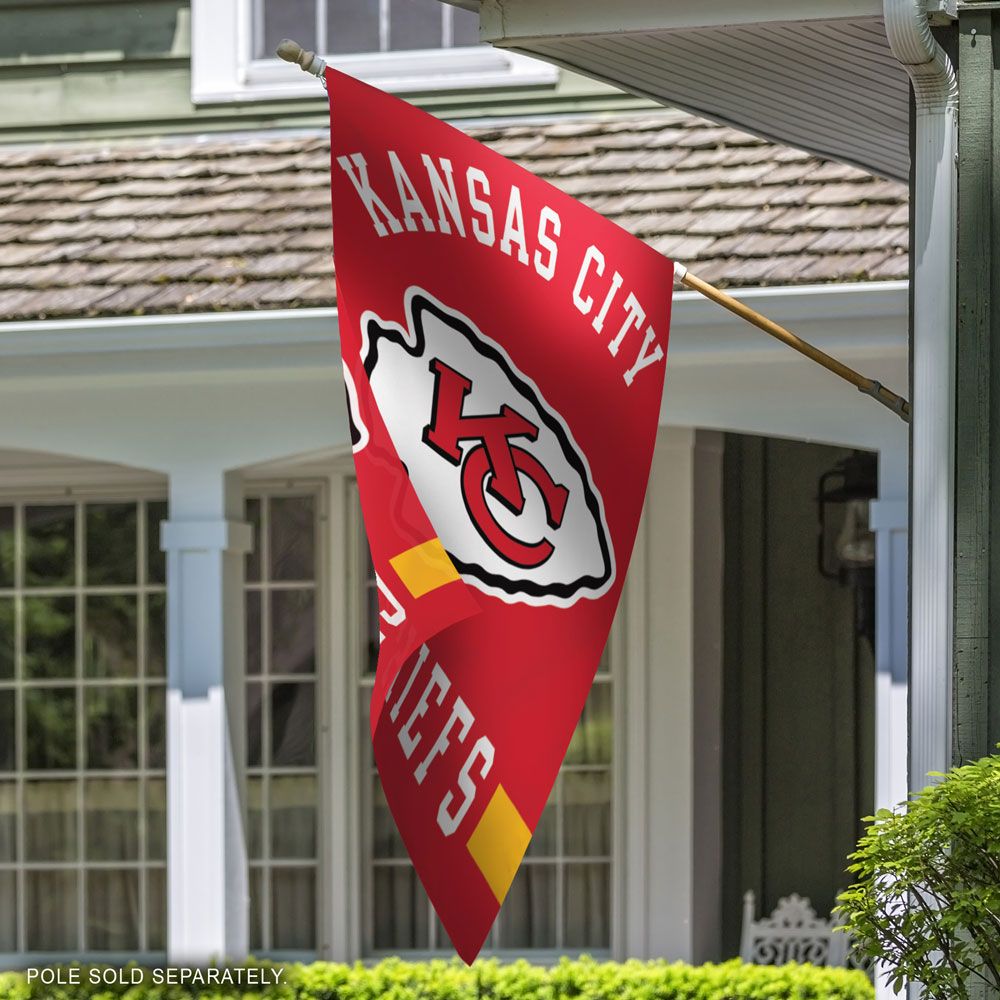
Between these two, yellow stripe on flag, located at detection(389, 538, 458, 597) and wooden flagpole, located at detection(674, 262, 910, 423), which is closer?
yellow stripe on flag, located at detection(389, 538, 458, 597)

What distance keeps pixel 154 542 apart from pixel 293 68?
239 centimetres

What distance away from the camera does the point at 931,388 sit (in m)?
3.93

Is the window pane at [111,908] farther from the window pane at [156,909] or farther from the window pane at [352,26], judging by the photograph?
the window pane at [352,26]

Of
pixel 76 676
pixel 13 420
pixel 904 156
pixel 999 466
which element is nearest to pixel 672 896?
pixel 76 676

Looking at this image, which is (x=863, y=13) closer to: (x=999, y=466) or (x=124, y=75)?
(x=999, y=466)

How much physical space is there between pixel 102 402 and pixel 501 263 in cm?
373

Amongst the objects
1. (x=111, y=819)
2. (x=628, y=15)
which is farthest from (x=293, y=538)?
(x=628, y=15)

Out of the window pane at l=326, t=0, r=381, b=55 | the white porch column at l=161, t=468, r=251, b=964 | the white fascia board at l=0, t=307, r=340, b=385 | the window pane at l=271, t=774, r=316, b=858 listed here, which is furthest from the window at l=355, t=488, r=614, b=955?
the window pane at l=326, t=0, r=381, b=55

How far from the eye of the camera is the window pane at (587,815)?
8.58 m

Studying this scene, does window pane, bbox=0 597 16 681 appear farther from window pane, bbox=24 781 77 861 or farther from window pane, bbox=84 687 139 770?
window pane, bbox=24 781 77 861

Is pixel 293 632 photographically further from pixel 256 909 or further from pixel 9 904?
pixel 9 904

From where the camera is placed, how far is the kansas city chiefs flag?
3.80 meters

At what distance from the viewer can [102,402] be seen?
7297mm

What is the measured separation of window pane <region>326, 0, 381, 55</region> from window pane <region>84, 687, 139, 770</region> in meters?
3.32
